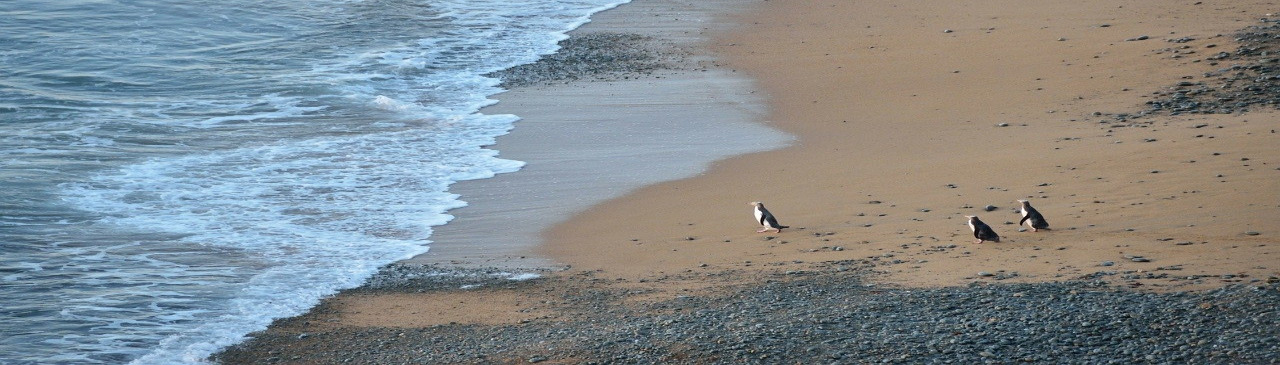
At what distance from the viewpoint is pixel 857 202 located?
11.1m

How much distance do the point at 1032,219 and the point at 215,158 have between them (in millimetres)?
9039

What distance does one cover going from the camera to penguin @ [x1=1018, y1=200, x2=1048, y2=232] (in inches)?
376

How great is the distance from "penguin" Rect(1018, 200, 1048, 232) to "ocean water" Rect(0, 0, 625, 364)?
4.94m

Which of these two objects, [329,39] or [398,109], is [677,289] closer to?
[398,109]

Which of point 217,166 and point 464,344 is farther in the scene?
point 217,166

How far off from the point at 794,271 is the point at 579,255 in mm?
1916

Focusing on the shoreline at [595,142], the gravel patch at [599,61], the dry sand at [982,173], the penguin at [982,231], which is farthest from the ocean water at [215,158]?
the penguin at [982,231]

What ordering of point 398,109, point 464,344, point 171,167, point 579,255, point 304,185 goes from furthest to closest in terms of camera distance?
1. point 398,109
2. point 171,167
3. point 304,185
4. point 579,255
5. point 464,344

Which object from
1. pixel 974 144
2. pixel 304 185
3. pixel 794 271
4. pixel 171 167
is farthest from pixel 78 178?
pixel 974 144

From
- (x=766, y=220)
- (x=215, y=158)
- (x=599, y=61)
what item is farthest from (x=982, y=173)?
(x=599, y=61)

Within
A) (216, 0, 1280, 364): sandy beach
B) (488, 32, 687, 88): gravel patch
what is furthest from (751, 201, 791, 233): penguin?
(488, 32, 687, 88): gravel patch

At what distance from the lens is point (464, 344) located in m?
8.02

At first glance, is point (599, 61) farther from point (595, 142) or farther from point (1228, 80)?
point (1228, 80)

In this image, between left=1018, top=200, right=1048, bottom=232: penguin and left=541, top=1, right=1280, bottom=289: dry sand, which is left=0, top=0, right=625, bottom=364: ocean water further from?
left=1018, top=200, right=1048, bottom=232: penguin
